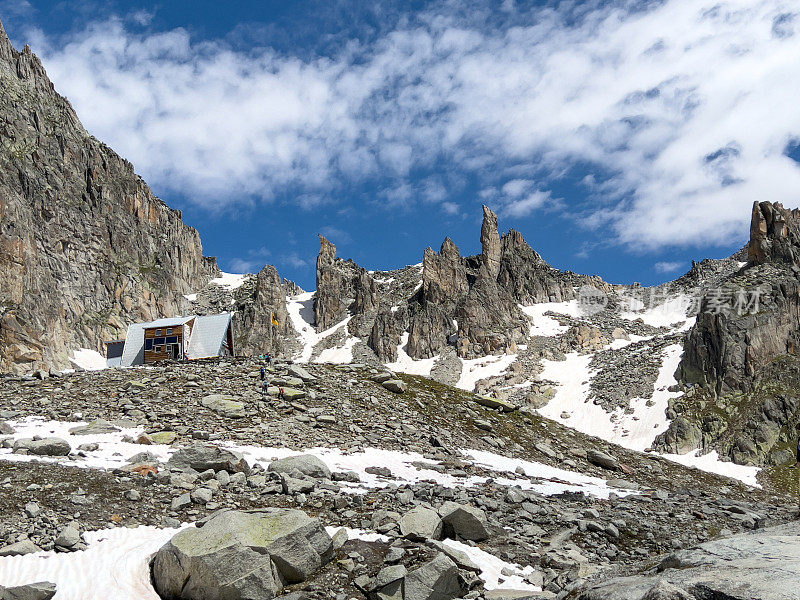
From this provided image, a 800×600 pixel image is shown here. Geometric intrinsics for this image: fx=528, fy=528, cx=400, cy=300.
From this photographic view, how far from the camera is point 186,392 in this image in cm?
2891

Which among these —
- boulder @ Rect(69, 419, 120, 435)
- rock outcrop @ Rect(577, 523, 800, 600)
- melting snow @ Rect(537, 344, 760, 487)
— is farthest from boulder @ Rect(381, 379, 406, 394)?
melting snow @ Rect(537, 344, 760, 487)

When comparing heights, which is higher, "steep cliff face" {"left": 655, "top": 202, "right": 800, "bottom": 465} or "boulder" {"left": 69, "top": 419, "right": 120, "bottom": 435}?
"steep cliff face" {"left": 655, "top": 202, "right": 800, "bottom": 465}

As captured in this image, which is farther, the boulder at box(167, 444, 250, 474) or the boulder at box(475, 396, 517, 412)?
the boulder at box(475, 396, 517, 412)

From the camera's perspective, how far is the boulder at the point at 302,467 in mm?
19405

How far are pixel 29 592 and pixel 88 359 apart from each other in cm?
13771

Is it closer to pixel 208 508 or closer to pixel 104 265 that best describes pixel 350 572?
pixel 208 508

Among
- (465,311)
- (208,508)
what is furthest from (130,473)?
(465,311)

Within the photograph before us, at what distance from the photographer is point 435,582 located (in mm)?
11656

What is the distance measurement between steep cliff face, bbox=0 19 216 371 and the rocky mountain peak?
6743 inches

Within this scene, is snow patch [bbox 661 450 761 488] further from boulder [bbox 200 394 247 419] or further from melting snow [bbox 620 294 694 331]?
melting snow [bbox 620 294 694 331]

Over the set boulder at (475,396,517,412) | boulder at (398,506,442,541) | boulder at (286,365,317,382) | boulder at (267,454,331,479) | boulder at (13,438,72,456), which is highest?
boulder at (286,365,317,382)

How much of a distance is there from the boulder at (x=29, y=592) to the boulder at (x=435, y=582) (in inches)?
289

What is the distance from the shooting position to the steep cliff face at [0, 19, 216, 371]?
11969cm

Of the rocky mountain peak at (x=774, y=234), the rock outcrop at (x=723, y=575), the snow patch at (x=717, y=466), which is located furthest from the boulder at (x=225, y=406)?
the rocky mountain peak at (x=774, y=234)
